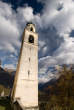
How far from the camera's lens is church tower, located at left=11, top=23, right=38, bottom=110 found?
1027 centimetres

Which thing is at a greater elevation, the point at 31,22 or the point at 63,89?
the point at 31,22

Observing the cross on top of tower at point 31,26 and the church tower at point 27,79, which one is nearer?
the church tower at point 27,79

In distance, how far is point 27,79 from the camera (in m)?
11.2

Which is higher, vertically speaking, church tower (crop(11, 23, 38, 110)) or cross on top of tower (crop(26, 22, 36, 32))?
cross on top of tower (crop(26, 22, 36, 32))

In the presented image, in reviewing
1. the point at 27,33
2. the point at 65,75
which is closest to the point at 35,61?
the point at 27,33

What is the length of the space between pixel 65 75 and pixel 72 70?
1.74 meters

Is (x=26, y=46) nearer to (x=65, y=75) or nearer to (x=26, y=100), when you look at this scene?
(x=26, y=100)

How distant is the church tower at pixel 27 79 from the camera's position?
10266 millimetres

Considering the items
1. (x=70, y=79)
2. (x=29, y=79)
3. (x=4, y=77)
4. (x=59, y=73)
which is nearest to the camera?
(x=29, y=79)

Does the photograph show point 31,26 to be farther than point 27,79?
Yes

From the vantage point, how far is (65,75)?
1611cm

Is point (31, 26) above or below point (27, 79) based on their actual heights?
above

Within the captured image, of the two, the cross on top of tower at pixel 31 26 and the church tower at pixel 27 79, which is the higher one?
the cross on top of tower at pixel 31 26

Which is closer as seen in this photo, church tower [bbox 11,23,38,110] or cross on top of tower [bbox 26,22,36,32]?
church tower [bbox 11,23,38,110]
